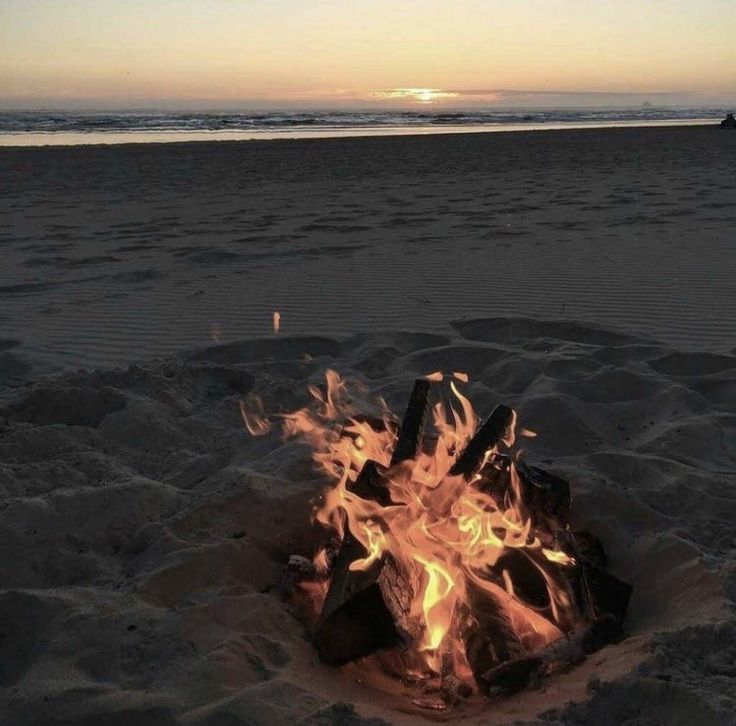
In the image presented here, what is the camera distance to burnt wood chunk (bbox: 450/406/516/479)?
2869mm

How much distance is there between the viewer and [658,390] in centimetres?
452

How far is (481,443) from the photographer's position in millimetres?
2938

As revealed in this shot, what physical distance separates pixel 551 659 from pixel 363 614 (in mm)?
614

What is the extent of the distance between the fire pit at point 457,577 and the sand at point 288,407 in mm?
103

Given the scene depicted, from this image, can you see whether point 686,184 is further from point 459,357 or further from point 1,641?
point 1,641

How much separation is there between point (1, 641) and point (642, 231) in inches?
341

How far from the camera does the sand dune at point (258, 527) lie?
2270mm

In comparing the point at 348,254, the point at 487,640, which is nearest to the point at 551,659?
the point at 487,640

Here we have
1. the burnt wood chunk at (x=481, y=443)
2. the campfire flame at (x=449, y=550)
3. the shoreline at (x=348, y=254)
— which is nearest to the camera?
the campfire flame at (x=449, y=550)

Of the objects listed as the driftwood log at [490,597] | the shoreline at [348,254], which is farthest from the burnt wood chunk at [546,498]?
the shoreline at [348,254]

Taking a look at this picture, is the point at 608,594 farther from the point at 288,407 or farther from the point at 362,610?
the point at 288,407

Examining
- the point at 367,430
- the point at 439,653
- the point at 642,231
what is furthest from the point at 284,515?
the point at 642,231

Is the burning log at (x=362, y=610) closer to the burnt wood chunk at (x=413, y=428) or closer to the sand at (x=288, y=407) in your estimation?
the sand at (x=288, y=407)

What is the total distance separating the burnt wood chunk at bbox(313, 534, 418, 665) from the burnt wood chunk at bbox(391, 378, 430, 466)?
1.70 feet
